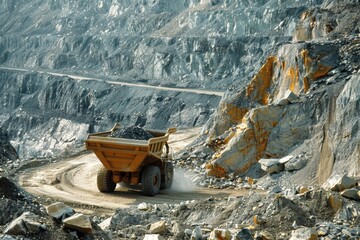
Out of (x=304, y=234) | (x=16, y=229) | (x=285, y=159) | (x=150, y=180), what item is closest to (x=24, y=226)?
(x=16, y=229)

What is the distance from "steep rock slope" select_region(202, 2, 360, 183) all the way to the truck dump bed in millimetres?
3378

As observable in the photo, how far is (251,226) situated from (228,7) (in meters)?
48.3

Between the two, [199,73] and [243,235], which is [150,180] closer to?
[243,235]

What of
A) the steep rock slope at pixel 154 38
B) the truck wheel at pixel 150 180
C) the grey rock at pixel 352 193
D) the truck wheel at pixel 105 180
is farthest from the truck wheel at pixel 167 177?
the steep rock slope at pixel 154 38

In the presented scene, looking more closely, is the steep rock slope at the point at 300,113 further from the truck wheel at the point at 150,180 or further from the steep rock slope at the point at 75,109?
the steep rock slope at the point at 75,109

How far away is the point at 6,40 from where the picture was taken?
7644 cm

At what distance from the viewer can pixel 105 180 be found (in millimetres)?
15531

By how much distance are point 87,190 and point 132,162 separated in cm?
214

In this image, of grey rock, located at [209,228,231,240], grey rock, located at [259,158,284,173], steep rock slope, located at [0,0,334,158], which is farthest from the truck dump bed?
steep rock slope, located at [0,0,334,158]

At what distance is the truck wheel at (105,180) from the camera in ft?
50.9

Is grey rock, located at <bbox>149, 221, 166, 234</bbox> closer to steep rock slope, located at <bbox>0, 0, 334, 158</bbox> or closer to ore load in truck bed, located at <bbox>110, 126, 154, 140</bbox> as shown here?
ore load in truck bed, located at <bbox>110, 126, 154, 140</bbox>

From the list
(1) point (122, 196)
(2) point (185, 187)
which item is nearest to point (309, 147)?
(2) point (185, 187)

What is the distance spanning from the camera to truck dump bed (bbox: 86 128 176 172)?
1453 cm

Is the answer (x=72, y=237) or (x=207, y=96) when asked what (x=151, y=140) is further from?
(x=207, y=96)
